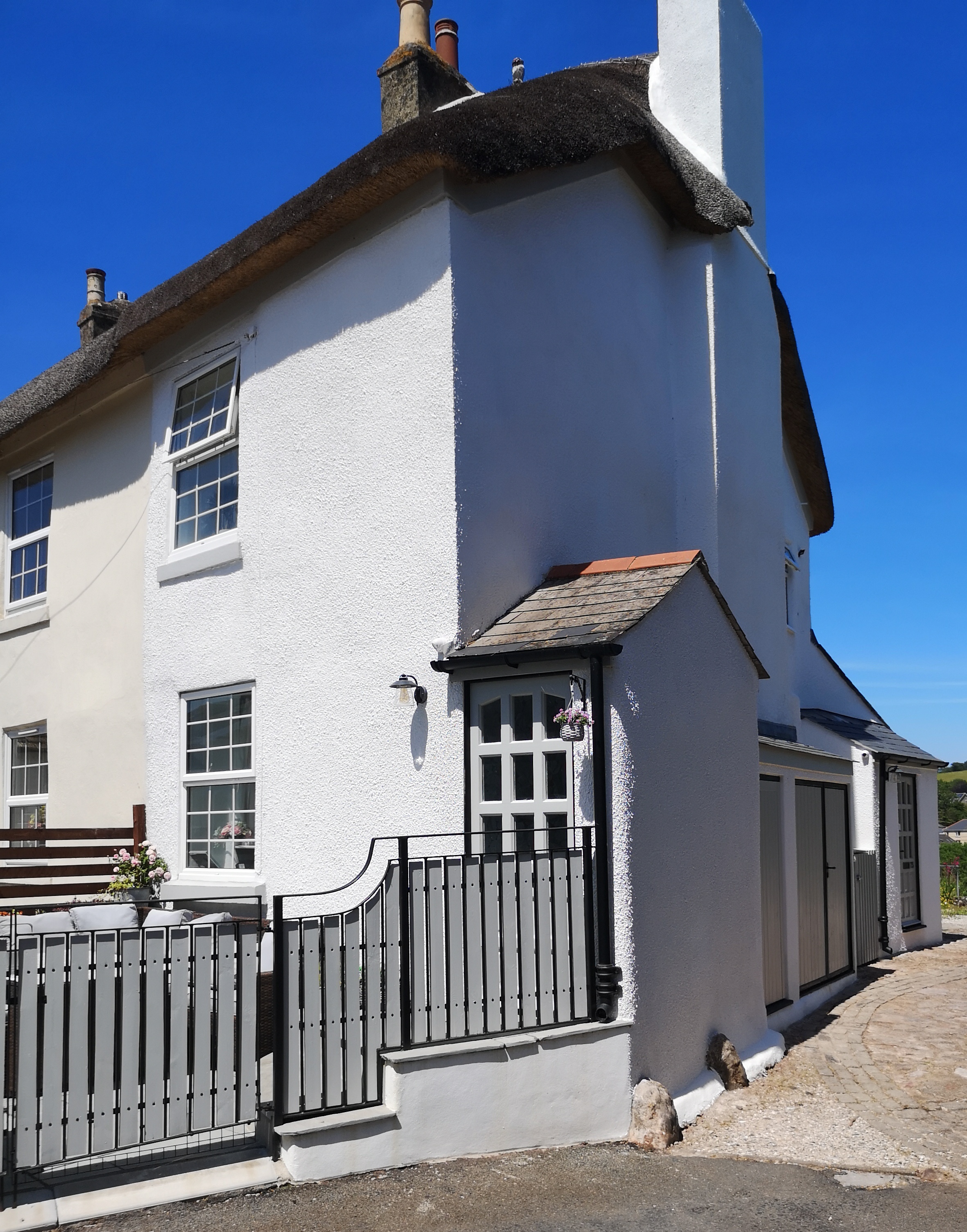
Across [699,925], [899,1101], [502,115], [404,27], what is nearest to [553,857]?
[699,925]

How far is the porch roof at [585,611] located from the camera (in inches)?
281

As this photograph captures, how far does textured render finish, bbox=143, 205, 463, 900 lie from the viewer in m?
8.28

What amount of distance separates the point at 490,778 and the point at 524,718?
0.51 metres

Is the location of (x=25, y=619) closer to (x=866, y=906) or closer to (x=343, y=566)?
(x=343, y=566)

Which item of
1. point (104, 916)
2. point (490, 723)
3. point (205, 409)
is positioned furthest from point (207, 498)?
point (490, 723)

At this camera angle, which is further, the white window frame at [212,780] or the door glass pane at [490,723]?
the white window frame at [212,780]

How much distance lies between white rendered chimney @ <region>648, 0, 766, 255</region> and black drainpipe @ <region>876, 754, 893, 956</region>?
727cm

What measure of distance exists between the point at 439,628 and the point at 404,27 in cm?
777

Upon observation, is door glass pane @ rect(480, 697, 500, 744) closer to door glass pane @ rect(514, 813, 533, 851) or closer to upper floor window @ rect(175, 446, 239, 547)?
door glass pane @ rect(514, 813, 533, 851)

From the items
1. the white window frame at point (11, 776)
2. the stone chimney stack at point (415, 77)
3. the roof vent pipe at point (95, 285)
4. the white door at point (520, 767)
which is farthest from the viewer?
the roof vent pipe at point (95, 285)

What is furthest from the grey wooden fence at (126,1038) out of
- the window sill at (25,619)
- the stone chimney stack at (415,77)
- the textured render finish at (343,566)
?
the stone chimney stack at (415,77)

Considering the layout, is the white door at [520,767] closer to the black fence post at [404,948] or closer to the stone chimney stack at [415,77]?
the black fence post at [404,948]

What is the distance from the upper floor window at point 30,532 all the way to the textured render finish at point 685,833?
333 inches

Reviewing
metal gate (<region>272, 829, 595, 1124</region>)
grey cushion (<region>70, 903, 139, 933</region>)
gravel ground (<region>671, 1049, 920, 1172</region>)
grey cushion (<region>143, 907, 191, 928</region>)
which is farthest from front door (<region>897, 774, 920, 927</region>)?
grey cushion (<region>70, 903, 139, 933</region>)
